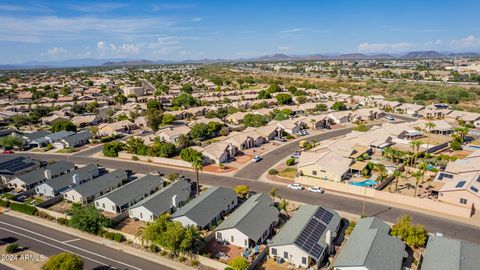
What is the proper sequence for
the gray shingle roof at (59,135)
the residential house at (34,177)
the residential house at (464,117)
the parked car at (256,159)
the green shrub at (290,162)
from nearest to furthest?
the residential house at (34,177), the green shrub at (290,162), the parked car at (256,159), the gray shingle roof at (59,135), the residential house at (464,117)

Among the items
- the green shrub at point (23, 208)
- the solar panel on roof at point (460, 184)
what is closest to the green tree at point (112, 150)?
the green shrub at point (23, 208)

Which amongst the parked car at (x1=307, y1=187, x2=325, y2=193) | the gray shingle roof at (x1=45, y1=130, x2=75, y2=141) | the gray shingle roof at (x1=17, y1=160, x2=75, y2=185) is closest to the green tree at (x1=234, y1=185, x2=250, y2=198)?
the parked car at (x1=307, y1=187, x2=325, y2=193)

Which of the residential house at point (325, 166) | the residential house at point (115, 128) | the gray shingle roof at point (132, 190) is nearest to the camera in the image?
the gray shingle roof at point (132, 190)

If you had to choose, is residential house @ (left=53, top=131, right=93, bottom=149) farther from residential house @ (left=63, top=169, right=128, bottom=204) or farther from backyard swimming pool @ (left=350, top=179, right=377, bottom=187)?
backyard swimming pool @ (left=350, top=179, right=377, bottom=187)

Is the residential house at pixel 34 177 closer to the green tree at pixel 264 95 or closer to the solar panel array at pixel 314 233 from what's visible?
the solar panel array at pixel 314 233

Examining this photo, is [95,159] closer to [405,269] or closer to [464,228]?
[405,269]

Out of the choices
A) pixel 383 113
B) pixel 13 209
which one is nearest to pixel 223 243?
pixel 13 209

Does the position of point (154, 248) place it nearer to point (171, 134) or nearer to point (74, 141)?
point (171, 134)
